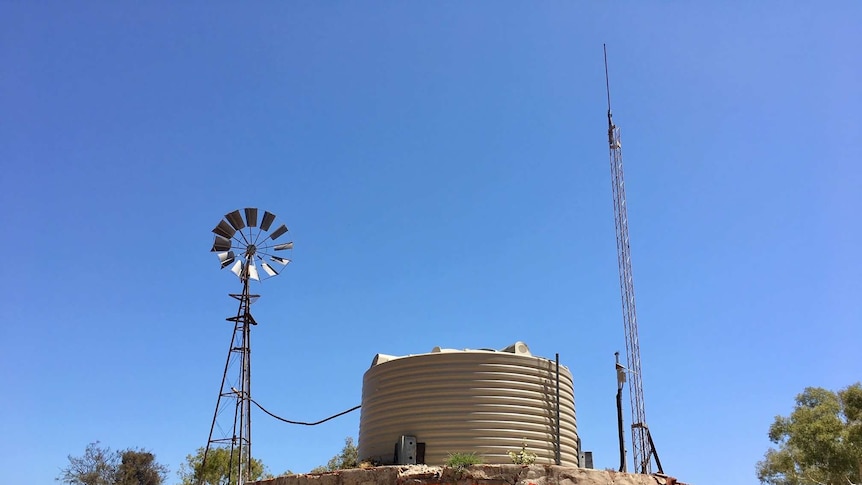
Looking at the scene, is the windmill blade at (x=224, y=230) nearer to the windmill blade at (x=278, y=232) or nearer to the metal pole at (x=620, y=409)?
the windmill blade at (x=278, y=232)

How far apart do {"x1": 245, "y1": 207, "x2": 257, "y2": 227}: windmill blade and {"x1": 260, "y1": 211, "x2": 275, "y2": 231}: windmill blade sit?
1.12ft

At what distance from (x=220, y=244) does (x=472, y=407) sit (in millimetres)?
14683

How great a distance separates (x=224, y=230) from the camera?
31.8 metres

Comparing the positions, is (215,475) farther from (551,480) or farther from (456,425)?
(551,480)

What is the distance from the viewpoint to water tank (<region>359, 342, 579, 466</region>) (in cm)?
2258

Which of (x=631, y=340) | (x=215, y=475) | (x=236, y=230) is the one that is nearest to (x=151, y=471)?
(x=215, y=475)

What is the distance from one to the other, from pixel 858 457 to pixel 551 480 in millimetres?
29380

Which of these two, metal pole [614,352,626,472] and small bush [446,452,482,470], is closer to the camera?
small bush [446,452,482,470]

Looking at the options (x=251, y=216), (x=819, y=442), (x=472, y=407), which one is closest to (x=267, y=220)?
(x=251, y=216)

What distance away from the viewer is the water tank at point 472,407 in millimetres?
22578

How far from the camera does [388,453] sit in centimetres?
2341

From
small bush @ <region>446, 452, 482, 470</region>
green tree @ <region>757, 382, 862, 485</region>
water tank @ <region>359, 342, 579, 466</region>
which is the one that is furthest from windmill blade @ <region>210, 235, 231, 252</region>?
green tree @ <region>757, 382, 862, 485</region>

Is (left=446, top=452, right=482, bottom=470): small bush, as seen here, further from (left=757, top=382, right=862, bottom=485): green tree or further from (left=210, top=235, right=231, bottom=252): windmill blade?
(left=757, top=382, right=862, bottom=485): green tree

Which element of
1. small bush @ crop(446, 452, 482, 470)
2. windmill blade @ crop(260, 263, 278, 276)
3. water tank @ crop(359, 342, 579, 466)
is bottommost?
small bush @ crop(446, 452, 482, 470)
